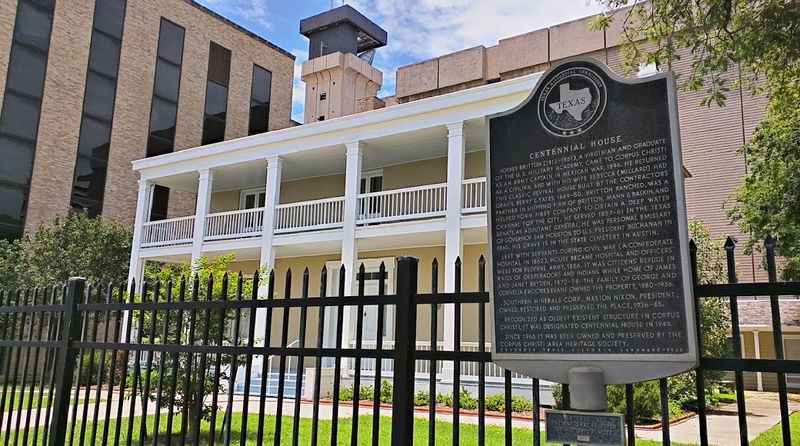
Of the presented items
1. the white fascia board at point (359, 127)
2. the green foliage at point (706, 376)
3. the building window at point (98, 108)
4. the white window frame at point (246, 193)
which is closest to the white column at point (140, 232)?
the white fascia board at point (359, 127)

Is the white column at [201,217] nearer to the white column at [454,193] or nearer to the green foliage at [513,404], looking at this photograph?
the white column at [454,193]

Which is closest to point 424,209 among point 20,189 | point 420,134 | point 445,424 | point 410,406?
point 420,134

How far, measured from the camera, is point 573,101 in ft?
10.5

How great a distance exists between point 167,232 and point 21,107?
9.02 meters

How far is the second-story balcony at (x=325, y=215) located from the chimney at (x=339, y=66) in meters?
19.3

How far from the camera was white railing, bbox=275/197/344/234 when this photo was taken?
692 inches

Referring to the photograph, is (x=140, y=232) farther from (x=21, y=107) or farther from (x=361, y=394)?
(x=361, y=394)

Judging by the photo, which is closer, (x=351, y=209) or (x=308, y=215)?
(x=351, y=209)

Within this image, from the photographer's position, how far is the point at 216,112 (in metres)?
31.5

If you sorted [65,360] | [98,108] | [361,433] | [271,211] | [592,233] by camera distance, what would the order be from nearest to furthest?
1. [592,233]
2. [65,360]
3. [361,433]
4. [271,211]
5. [98,108]

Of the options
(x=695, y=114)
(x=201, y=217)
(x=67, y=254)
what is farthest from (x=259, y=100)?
(x=695, y=114)

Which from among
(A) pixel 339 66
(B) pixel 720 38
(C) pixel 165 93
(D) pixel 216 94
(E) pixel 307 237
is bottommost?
(E) pixel 307 237

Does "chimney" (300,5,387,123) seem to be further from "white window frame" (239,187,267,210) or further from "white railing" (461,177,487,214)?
"white railing" (461,177,487,214)

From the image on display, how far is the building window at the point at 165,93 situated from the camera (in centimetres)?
2856
